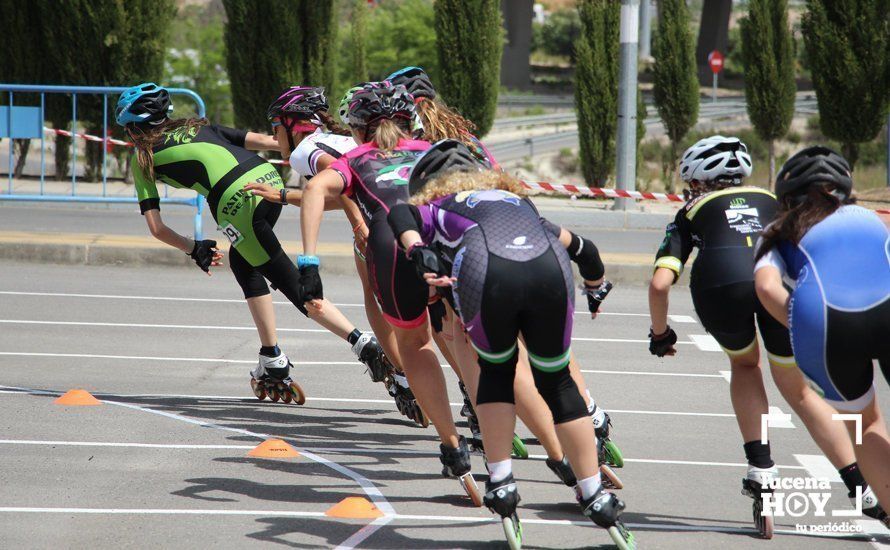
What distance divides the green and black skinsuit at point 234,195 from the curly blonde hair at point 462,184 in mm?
2827

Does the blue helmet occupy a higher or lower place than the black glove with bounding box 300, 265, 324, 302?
higher

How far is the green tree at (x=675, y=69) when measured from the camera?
2700cm

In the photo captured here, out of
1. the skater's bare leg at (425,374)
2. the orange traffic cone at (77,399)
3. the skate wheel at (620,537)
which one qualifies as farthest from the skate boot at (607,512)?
the orange traffic cone at (77,399)

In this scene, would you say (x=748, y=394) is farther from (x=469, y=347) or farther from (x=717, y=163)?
(x=469, y=347)

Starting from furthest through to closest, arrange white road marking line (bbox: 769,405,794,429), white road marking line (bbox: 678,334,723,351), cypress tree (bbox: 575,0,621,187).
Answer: cypress tree (bbox: 575,0,621,187)
white road marking line (bbox: 678,334,723,351)
white road marking line (bbox: 769,405,794,429)

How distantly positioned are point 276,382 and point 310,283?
199 centimetres

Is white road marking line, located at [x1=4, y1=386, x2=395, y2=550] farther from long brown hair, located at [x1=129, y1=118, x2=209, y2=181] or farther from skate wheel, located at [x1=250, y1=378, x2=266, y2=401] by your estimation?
long brown hair, located at [x1=129, y1=118, x2=209, y2=181]

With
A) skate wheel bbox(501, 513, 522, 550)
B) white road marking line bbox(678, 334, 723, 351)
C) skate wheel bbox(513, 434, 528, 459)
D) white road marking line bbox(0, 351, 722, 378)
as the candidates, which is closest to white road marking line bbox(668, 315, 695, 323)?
white road marking line bbox(678, 334, 723, 351)

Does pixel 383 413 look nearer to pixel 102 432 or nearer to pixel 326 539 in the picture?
pixel 102 432

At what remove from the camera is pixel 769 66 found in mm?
26250

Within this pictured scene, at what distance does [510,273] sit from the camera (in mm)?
4504

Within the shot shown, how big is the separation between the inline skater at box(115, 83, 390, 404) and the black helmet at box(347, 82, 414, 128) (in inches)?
70.2

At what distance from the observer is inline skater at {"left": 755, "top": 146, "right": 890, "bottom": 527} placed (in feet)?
14.1

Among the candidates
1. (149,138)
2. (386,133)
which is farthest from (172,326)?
(386,133)
